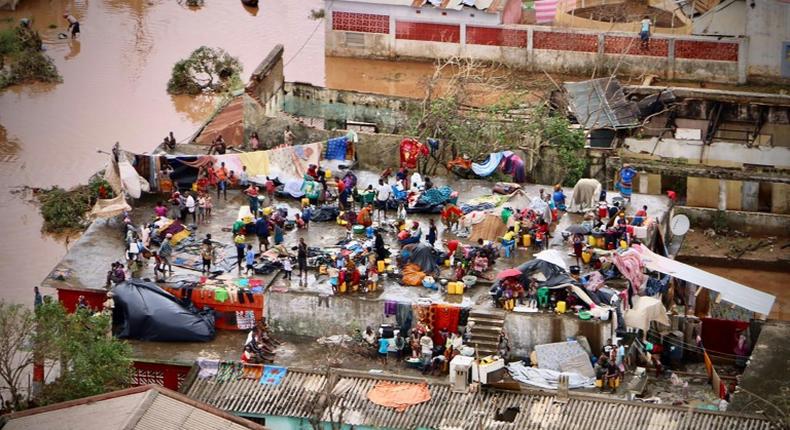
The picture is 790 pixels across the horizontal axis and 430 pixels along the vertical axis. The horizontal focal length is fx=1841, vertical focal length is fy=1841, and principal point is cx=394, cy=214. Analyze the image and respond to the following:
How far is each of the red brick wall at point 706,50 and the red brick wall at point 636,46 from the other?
43 centimetres

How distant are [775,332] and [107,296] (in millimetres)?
13119

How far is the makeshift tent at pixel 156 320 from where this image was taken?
1414 inches

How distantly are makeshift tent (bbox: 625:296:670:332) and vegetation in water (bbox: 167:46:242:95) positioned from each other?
22544mm

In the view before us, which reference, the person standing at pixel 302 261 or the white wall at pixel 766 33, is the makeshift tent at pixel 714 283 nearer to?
the person standing at pixel 302 261

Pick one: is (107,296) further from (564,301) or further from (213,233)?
(564,301)

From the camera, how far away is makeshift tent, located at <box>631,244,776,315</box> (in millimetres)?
37188

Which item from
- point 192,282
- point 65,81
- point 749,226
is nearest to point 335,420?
point 192,282

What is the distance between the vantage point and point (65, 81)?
56.9 meters

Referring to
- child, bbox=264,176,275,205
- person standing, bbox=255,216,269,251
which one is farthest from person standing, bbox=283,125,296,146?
person standing, bbox=255,216,269,251

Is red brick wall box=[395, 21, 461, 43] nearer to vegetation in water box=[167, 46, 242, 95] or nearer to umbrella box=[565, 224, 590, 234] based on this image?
vegetation in water box=[167, 46, 242, 95]

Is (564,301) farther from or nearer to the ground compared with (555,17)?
nearer to the ground

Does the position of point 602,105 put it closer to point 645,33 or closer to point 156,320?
point 645,33

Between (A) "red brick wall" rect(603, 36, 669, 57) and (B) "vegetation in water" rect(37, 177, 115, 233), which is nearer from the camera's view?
(B) "vegetation in water" rect(37, 177, 115, 233)

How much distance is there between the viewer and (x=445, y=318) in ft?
117
